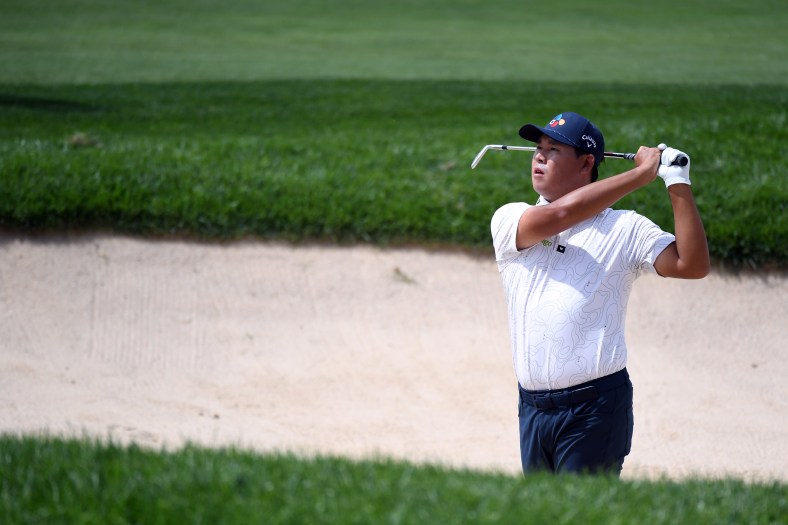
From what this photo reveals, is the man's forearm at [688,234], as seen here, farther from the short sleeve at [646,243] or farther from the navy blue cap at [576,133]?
the navy blue cap at [576,133]

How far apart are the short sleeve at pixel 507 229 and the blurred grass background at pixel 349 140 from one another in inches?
40.5

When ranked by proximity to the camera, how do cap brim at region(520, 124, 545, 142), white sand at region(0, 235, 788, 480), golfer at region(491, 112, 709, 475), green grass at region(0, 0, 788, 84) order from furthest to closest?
green grass at region(0, 0, 788, 84)
white sand at region(0, 235, 788, 480)
cap brim at region(520, 124, 545, 142)
golfer at region(491, 112, 709, 475)

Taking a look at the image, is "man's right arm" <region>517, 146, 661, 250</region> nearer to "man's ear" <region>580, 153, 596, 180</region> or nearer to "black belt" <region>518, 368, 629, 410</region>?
"man's ear" <region>580, 153, 596, 180</region>

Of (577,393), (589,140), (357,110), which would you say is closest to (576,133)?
(589,140)

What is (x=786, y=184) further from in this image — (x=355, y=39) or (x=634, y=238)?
(x=355, y=39)

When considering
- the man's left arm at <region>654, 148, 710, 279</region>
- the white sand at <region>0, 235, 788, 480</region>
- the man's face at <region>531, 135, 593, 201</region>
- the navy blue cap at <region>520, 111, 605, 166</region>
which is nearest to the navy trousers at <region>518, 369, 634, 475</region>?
the man's left arm at <region>654, 148, 710, 279</region>

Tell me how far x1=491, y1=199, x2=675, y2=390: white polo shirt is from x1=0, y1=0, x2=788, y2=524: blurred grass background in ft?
2.07

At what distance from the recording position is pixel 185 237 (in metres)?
8.64

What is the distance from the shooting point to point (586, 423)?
441cm

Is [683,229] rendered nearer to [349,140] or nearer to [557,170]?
[557,170]

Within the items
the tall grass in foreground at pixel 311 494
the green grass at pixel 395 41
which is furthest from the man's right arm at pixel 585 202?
the green grass at pixel 395 41

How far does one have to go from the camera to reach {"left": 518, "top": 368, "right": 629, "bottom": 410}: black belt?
436 cm

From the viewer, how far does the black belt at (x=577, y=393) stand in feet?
14.3

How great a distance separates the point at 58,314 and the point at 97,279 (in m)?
0.48
